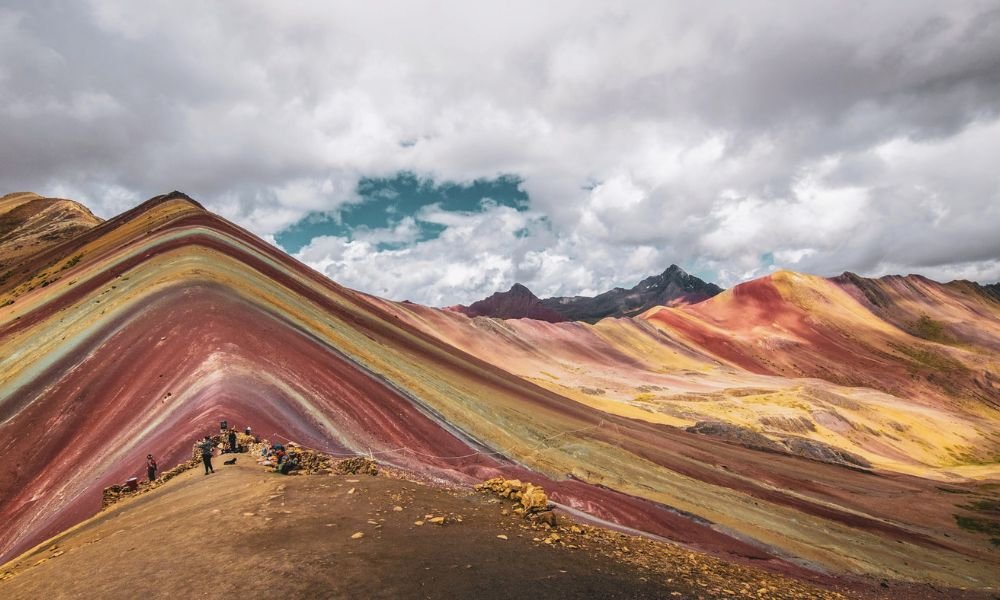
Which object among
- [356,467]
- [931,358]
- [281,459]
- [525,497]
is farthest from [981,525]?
[931,358]

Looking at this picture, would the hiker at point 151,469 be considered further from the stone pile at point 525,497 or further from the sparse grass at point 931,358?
the sparse grass at point 931,358

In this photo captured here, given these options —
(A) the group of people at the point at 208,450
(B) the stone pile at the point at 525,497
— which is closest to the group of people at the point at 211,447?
(A) the group of people at the point at 208,450

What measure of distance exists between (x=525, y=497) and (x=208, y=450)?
1059 centimetres

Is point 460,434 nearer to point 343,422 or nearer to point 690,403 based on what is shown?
point 343,422

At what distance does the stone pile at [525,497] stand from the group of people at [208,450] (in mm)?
9151

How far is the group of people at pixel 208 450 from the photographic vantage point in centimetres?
1658

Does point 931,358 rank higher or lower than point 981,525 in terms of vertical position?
higher

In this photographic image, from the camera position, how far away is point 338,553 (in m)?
10.5

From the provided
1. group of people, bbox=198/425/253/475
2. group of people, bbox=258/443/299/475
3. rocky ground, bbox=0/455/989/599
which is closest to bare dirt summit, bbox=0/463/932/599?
rocky ground, bbox=0/455/989/599

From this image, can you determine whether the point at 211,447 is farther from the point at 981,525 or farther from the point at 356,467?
the point at 981,525

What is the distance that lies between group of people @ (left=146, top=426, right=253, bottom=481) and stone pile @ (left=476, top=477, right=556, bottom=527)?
915 cm

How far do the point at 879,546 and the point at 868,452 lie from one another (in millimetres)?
66676

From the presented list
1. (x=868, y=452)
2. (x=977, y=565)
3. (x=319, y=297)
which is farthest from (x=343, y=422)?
(x=868, y=452)

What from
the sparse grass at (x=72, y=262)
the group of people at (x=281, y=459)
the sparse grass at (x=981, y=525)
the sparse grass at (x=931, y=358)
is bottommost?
the sparse grass at (x=981, y=525)
